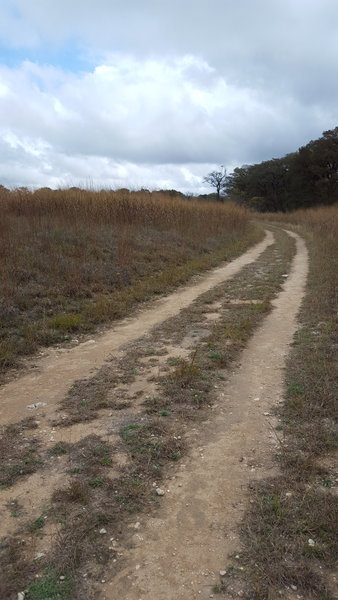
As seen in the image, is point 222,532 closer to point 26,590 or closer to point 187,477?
point 187,477

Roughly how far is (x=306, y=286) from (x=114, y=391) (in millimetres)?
6173

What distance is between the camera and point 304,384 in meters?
4.18

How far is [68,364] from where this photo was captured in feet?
16.3

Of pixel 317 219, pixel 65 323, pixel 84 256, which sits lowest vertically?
pixel 65 323

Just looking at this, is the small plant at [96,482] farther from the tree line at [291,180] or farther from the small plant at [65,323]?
the tree line at [291,180]

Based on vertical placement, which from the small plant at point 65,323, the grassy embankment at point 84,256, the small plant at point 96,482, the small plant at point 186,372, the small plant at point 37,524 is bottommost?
the small plant at point 37,524

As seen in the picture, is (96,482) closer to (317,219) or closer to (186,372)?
(186,372)

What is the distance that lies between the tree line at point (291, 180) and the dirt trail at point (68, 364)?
38293 mm

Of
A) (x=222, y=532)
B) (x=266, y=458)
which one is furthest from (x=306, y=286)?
(x=222, y=532)

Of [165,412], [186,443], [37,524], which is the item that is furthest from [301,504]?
[37,524]

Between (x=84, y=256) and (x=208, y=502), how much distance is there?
285 inches

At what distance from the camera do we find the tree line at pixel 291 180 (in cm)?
4169

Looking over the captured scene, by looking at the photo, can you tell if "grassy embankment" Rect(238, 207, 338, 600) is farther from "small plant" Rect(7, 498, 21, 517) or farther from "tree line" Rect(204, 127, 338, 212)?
"tree line" Rect(204, 127, 338, 212)

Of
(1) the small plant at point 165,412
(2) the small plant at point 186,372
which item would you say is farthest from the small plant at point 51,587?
(2) the small plant at point 186,372
